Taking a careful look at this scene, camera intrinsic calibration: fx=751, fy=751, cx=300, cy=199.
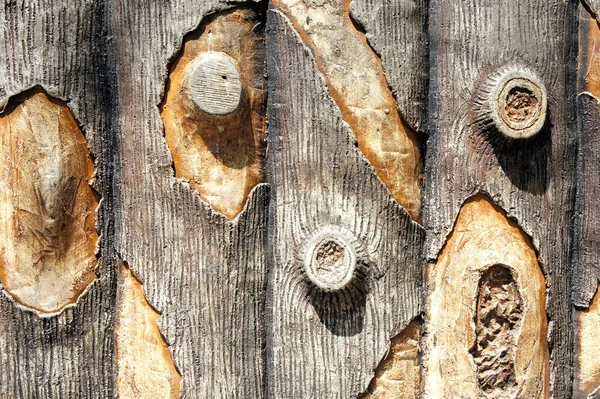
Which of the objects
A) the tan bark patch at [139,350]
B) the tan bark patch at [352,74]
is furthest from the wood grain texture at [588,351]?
the tan bark patch at [139,350]

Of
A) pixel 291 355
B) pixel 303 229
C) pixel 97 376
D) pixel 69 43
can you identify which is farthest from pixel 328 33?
pixel 97 376

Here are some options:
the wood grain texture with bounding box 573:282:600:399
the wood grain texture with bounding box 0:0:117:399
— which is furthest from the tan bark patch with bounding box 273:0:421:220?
the wood grain texture with bounding box 573:282:600:399

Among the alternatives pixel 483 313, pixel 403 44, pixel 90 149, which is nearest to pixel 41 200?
pixel 90 149

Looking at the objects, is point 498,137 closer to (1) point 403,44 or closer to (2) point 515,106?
(2) point 515,106

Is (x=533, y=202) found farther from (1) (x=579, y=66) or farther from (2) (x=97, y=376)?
(2) (x=97, y=376)

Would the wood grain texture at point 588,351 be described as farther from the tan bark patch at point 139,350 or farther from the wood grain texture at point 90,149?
the wood grain texture at point 90,149
